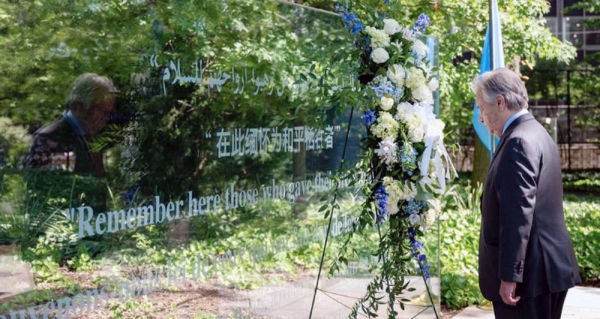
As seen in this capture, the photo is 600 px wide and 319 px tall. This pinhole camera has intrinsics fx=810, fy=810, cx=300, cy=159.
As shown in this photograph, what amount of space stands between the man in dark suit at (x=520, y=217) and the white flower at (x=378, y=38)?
97 centimetres

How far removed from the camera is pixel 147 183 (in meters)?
3.87

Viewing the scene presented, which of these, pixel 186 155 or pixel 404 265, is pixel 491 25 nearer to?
pixel 404 265

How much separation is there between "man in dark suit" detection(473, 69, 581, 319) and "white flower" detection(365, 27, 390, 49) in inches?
38.0

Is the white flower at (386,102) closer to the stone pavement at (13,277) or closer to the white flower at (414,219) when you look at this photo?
the white flower at (414,219)

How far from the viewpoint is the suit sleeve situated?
3.75 meters

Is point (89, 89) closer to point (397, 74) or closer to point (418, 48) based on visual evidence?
point (397, 74)

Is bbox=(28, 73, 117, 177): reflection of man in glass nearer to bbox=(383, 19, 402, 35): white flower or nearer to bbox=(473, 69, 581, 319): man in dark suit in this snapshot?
bbox=(473, 69, 581, 319): man in dark suit

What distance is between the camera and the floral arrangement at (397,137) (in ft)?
15.8

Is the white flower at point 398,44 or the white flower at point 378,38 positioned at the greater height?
the white flower at point 378,38

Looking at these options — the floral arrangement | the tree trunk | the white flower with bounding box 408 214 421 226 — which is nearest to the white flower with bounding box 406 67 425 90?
the floral arrangement

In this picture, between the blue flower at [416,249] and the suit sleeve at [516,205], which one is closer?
the suit sleeve at [516,205]

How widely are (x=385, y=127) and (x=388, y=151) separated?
0.15 m

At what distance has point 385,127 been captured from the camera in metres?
4.80

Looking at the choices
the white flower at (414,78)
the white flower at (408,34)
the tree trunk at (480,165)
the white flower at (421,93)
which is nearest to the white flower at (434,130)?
the white flower at (421,93)
